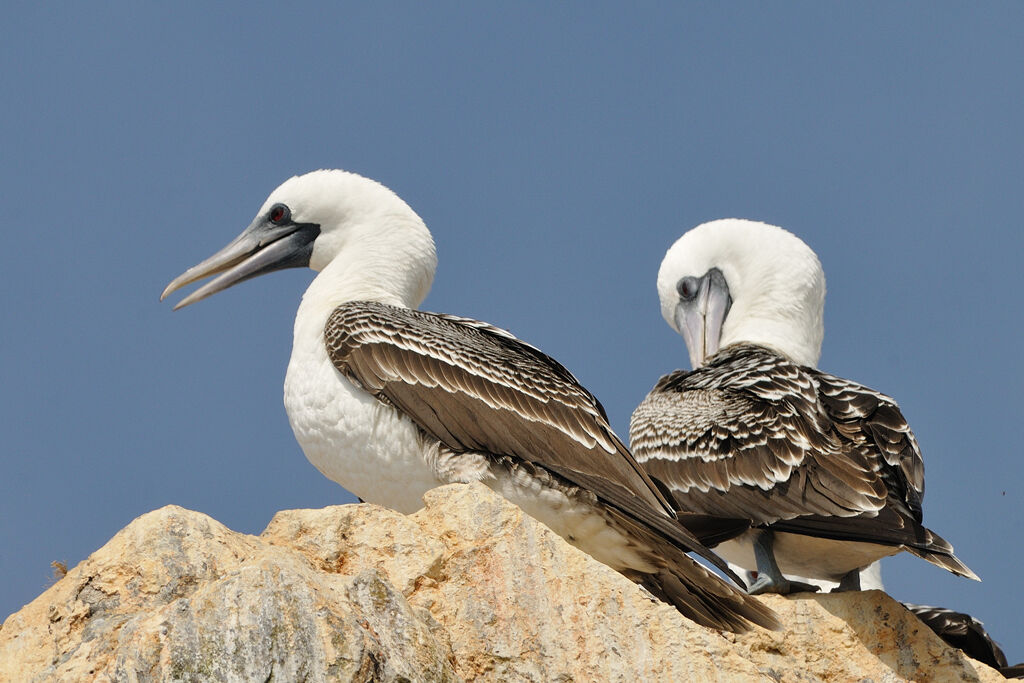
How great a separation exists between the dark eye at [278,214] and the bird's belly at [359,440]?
2549mm

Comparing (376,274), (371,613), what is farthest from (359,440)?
(371,613)

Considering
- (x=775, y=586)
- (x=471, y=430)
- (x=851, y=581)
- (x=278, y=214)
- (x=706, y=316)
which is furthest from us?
(x=706, y=316)

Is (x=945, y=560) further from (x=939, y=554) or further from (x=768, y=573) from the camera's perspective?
(x=768, y=573)

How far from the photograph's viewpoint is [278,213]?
11711mm

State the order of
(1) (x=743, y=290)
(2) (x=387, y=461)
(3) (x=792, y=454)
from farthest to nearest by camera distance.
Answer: (1) (x=743, y=290) < (3) (x=792, y=454) < (2) (x=387, y=461)

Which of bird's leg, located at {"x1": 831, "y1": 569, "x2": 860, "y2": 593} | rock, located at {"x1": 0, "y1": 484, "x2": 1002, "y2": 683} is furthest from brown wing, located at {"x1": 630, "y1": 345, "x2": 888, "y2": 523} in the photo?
rock, located at {"x1": 0, "y1": 484, "x2": 1002, "y2": 683}

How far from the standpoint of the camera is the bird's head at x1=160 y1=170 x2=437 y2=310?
10.9m

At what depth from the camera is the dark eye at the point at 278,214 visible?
1164cm

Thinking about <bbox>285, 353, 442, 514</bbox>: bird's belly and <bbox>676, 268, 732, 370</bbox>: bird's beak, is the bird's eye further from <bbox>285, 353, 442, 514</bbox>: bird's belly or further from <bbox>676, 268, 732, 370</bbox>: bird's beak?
<bbox>285, 353, 442, 514</bbox>: bird's belly

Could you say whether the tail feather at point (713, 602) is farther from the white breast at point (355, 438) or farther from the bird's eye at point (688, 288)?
the bird's eye at point (688, 288)

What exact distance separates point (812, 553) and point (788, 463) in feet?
2.16

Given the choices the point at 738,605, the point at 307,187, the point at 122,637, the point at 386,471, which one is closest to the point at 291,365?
the point at 386,471

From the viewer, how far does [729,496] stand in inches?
391

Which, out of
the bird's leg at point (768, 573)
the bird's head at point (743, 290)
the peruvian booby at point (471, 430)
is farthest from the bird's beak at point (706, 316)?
the peruvian booby at point (471, 430)
